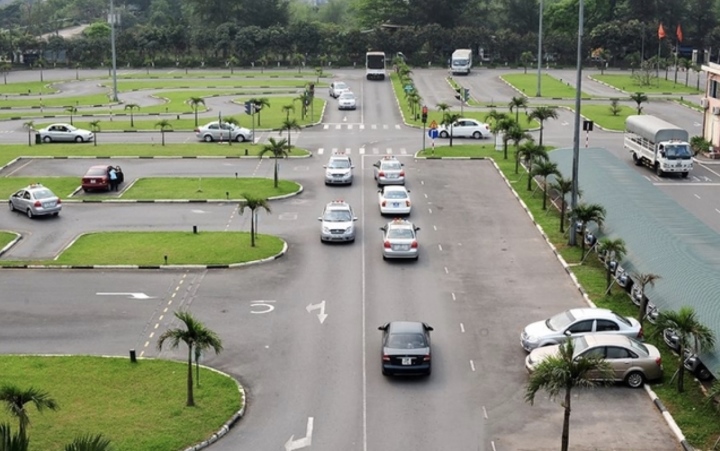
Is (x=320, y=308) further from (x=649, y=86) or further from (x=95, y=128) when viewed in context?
(x=649, y=86)

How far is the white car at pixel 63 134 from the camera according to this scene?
3019 inches

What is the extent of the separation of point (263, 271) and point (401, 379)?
1322 centimetres

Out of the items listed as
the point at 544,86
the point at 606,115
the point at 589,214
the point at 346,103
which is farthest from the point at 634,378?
the point at 544,86

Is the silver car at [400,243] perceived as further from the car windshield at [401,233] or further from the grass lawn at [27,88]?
the grass lawn at [27,88]

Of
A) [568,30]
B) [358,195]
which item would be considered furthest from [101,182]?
[568,30]

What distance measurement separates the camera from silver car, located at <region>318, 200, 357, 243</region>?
46938 millimetres

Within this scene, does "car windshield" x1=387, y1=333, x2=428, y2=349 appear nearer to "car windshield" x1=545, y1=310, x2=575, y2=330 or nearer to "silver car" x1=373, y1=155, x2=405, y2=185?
"car windshield" x1=545, y1=310, x2=575, y2=330

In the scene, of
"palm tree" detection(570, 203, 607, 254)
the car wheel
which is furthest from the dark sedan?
"palm tree" detection(570, 203, 607, 254)

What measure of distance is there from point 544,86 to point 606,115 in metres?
23.8

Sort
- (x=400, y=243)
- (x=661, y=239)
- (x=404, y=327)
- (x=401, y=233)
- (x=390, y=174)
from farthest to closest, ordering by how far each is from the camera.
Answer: (x=390, y=174)
(x=401, y=233)
(x=400, y=243)
(x=661, y=239)
(x=404, y=327)

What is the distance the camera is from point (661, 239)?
39.7 metres

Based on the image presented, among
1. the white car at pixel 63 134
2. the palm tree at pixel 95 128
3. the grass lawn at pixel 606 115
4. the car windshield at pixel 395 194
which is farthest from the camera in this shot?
the grass lawn at pixel 606 115

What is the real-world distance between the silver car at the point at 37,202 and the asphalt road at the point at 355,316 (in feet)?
2.76

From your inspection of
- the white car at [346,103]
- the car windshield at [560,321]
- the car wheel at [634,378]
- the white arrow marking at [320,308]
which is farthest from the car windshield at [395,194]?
the white car at [346,103]
